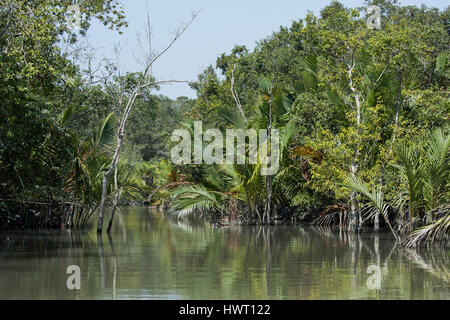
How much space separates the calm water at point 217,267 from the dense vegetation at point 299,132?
1427 mm

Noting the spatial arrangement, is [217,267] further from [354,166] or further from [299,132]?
[299,132]

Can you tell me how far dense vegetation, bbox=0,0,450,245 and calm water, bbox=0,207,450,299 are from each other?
1427 millimetres

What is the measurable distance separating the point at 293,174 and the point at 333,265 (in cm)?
1094

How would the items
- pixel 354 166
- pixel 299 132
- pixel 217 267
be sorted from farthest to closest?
pixel 299 132 → pixel 354 166 → pixel 217 267

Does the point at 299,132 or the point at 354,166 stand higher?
the point at 299,132

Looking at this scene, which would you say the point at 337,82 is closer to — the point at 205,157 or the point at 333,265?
the point at 205,157

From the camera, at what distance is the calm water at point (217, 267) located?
955cm

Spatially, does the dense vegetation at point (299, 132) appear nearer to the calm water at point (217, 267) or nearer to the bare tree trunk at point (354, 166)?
the bare tree trunk at point (354, 166)

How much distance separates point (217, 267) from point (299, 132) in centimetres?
1172

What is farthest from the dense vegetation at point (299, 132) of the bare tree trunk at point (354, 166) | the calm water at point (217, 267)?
the calm water at point (217, 267)

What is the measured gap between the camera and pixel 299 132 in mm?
23344

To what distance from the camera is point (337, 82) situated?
2119 cm

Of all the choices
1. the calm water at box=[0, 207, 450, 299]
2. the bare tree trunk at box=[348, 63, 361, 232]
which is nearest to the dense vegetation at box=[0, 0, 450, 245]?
the bare tree trunk at box=[348, 63, 361, 232]

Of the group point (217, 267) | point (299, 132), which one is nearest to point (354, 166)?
point (299, 132)
